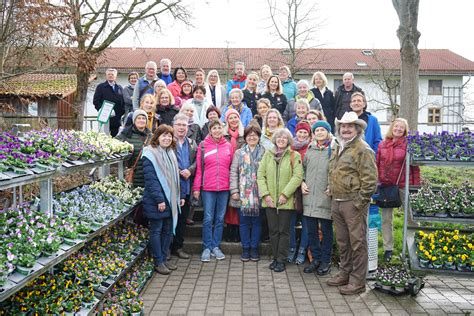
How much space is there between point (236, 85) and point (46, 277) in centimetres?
609

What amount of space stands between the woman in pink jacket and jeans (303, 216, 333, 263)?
1331 mm

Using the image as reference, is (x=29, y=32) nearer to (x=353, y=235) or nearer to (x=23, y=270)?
(x=23, y=270)

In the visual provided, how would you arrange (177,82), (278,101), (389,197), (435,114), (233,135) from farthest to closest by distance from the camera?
(435,114) → (177,82) → (278,101) → (233,135) → (389,197)

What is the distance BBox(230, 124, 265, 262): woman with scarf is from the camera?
6.91 m

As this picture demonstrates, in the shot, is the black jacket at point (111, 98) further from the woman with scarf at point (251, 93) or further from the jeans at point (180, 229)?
the jeans at point (180, 229)

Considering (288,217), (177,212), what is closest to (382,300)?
(288,217)

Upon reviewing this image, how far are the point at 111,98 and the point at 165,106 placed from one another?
2080 millimetres

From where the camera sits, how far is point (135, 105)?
8.94 meters

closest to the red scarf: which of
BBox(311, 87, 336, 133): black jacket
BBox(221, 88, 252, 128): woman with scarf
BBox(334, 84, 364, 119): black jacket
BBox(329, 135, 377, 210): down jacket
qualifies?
BBox(221, 88, 252, 128): woman with scarf

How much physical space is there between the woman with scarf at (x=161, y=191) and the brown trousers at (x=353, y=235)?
2.18 m

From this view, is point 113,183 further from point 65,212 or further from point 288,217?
point 288,217

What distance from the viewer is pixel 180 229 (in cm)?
722

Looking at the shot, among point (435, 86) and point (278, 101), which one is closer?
point (278, 101)

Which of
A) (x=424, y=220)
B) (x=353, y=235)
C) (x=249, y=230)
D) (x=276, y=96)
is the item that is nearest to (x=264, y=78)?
(x=276, y=96)
